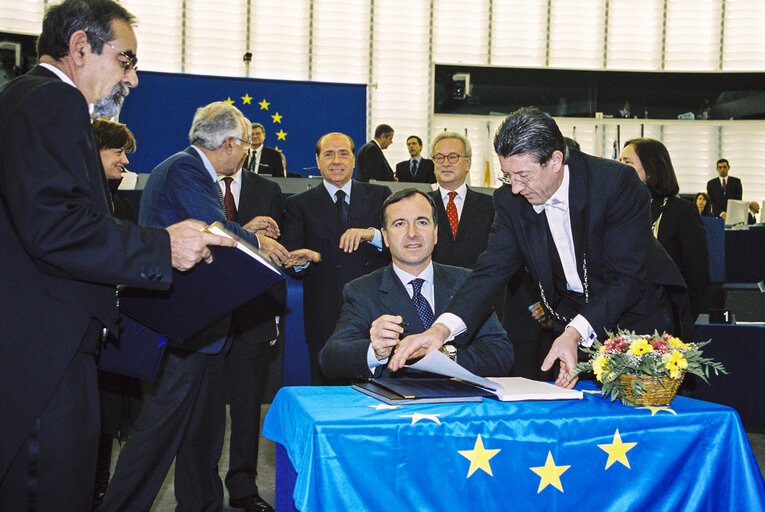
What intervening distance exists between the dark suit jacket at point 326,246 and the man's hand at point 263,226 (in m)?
0.26

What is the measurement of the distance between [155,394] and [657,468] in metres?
1.75

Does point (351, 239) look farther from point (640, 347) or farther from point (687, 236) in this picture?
point (640, 347)

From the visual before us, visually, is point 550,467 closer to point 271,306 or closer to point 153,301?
point 153,301

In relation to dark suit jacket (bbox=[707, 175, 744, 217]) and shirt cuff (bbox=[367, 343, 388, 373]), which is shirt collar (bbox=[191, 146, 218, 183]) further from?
dark suit jacket (bbox=[707, 175, 744, 217])

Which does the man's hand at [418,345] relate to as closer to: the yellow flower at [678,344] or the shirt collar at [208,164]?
the yellow flower at [678,344]

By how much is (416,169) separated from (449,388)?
7576mm

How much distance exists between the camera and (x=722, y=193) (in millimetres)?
11648

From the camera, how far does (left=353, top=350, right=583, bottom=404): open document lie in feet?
5.96

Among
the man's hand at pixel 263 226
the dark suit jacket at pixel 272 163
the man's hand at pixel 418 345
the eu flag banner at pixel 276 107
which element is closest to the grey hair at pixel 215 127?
the man's hand at pixel 263 226

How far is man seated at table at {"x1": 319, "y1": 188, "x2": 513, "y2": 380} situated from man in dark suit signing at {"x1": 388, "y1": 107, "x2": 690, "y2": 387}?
0.52ft

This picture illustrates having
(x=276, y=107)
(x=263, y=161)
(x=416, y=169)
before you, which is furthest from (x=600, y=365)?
(x=276, y=107)

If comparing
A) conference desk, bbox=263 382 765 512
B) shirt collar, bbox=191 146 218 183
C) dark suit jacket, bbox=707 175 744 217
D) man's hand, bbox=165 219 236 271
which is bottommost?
conference desk, bbox=263 382 765 512

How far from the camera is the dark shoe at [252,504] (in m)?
3.12

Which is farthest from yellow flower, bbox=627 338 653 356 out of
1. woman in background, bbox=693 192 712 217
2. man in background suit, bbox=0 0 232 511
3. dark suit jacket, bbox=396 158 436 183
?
woman in background, bbox=693 192 712 217
